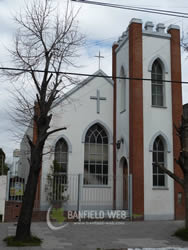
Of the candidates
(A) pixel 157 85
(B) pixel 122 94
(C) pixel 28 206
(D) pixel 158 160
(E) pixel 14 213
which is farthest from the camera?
(B) pixel 122 94

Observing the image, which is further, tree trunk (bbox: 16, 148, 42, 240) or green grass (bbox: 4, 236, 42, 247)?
tree trunk (bbox: 16, 148, 42, 240)

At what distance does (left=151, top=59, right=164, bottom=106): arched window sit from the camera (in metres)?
16.5

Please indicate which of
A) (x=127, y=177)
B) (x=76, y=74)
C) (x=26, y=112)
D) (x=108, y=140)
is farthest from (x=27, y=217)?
(x=108, y=140)

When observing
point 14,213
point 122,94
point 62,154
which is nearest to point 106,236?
point 14,213

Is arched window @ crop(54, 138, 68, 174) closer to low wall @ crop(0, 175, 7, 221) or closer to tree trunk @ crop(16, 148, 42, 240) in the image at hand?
low wall @ crop(0, 175, 7, 221)

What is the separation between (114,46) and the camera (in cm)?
1920

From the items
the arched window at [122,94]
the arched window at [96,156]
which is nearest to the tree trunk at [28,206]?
the arched window at [96,156]

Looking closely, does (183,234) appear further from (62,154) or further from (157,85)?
(157,85)

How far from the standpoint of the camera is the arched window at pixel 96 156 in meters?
16.9

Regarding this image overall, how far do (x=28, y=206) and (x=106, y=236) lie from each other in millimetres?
3049

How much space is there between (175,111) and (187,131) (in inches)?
207

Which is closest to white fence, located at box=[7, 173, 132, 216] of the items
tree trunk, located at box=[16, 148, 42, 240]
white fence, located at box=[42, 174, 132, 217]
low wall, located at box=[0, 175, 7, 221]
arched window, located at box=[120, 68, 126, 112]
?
white fence, located at box=[42, 174, 132, 217]

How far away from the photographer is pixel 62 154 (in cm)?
1677

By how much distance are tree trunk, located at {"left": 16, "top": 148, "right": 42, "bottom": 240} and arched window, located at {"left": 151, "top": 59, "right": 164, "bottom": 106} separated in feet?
28.0
